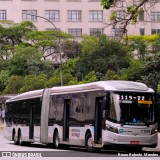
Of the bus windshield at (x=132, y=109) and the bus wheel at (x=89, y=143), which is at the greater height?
the bus windshield at (x=132, y=109)

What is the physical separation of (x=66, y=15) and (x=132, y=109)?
83078 millimetres

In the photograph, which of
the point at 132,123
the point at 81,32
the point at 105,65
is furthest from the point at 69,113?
the point at 81,32

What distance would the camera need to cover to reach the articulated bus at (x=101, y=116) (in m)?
22.9

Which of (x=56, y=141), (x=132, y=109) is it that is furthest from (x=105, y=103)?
(x=56, y=141)

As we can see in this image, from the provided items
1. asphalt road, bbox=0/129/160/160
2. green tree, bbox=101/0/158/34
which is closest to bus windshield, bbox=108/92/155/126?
asphalt road, bbox=0/129/160/160

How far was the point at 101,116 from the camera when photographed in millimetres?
23500

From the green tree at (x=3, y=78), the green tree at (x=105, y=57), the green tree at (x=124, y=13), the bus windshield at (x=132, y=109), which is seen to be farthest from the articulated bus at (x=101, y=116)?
the green tree at (x=3, y=78)

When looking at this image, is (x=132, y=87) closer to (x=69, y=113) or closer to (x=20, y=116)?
(x=69, y=113)

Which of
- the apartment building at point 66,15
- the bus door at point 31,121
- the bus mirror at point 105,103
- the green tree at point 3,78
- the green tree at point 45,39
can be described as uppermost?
the apartment building at point 66,15

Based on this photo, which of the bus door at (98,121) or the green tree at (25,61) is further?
the green tree at (25,61)

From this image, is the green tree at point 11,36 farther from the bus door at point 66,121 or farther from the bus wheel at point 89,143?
the bus wheel at point 89,143

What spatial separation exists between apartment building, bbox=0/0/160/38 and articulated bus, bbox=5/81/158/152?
73870 mm

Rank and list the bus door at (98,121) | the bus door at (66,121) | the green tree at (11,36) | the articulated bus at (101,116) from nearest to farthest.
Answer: the articulated bus at (101,116)
the bus door at (98,121)
the bus door at (66,121)
the green tree at (11,36)

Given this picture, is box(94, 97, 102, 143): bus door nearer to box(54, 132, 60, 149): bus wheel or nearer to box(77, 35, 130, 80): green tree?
box(54, 132, 60, 149): bus wheel
